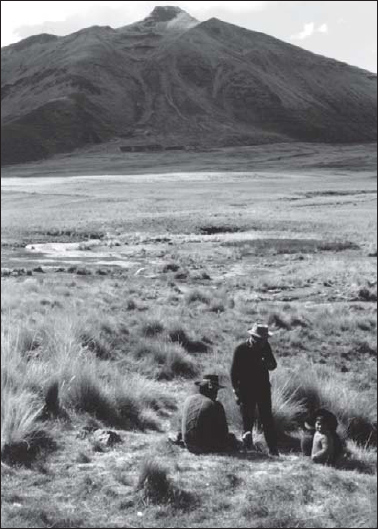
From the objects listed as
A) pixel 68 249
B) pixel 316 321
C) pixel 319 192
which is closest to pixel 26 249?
pixel 68 249

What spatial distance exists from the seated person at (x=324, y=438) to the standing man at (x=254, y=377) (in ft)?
1.35

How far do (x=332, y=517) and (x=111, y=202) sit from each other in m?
71.4

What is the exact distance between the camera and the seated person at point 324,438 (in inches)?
248

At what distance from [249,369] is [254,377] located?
0.11m

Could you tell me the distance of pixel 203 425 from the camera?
6512 millimetres

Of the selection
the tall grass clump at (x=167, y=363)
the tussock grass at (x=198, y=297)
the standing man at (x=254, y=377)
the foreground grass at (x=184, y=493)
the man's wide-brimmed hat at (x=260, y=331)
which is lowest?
the tussock grass at (x=198, y=297)

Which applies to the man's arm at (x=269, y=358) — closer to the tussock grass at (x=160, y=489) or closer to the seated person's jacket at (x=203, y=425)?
the seated person's jacket at (x=203, y=425)

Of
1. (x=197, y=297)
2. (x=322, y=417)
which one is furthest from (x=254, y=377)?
(x=197, y=297)

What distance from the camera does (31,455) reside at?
6789 mm

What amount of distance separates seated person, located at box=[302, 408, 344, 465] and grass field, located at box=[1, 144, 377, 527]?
0.48 ft

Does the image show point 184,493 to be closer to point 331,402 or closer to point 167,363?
point 331,402

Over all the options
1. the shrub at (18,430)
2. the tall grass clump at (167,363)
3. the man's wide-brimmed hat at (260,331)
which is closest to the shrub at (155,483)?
the shrub at (18,430)

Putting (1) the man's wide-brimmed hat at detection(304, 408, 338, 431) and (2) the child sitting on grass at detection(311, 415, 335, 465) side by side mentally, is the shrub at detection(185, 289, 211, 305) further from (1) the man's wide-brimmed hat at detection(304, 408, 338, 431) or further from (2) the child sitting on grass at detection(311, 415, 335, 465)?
(1) the man's wide-brimmed hat at detection(304, 408, 338, 431)

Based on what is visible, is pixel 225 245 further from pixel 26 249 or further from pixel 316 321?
pixel 316 321
